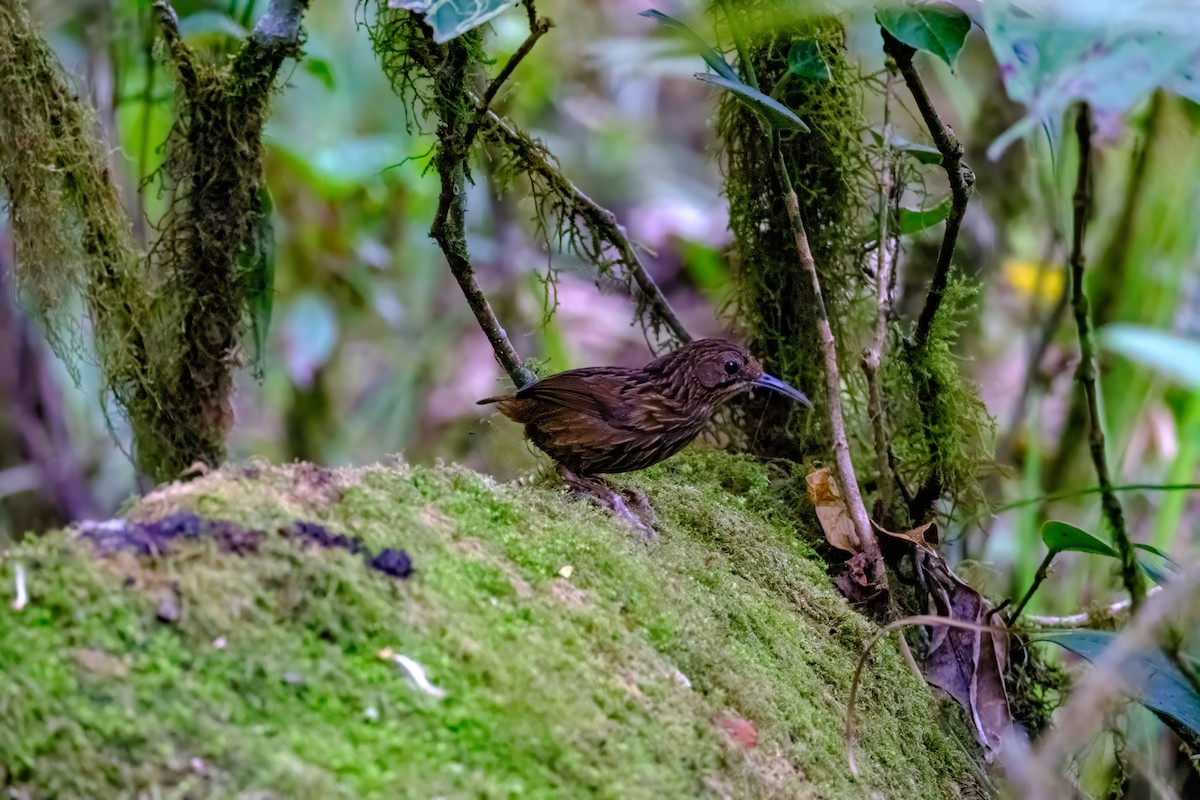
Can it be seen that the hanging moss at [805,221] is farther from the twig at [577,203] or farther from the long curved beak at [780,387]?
the twig at [577,203]

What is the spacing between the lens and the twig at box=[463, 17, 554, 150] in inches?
101

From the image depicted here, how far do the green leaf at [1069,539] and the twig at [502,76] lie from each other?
1611 millimetres

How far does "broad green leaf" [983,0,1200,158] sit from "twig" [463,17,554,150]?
128 cm

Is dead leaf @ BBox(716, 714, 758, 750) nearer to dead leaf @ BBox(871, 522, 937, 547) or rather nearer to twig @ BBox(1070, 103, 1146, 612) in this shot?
twig @ BBox(1070, 103, 1146, 612)

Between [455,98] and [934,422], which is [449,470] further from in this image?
[934,422]

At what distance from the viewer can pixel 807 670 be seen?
2.40 m

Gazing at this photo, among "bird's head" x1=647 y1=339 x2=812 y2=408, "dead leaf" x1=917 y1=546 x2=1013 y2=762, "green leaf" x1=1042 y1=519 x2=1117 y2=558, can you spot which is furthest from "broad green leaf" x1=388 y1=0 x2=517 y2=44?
"dead leaf" x1=917 y1=546 x2=1013 y2=762

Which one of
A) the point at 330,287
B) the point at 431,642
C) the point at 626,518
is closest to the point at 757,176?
the point at 626,518

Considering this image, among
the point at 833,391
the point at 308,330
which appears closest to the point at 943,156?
the point at 833,391

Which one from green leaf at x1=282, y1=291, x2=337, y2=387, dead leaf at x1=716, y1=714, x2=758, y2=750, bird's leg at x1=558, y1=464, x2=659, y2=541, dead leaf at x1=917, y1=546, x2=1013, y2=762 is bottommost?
dead leaf at x1=917, y1=546, x2=1013, y2=762

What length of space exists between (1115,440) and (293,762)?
446 cm

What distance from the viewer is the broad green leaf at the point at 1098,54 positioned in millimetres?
1369

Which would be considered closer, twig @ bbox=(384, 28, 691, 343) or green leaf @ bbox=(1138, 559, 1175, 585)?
green leaf @ bbox=(1138, 559, 1175, 585)

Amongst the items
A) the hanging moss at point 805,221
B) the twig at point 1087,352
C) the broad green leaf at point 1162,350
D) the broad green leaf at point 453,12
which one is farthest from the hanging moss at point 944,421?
the broad green leaf at point 1162,350
